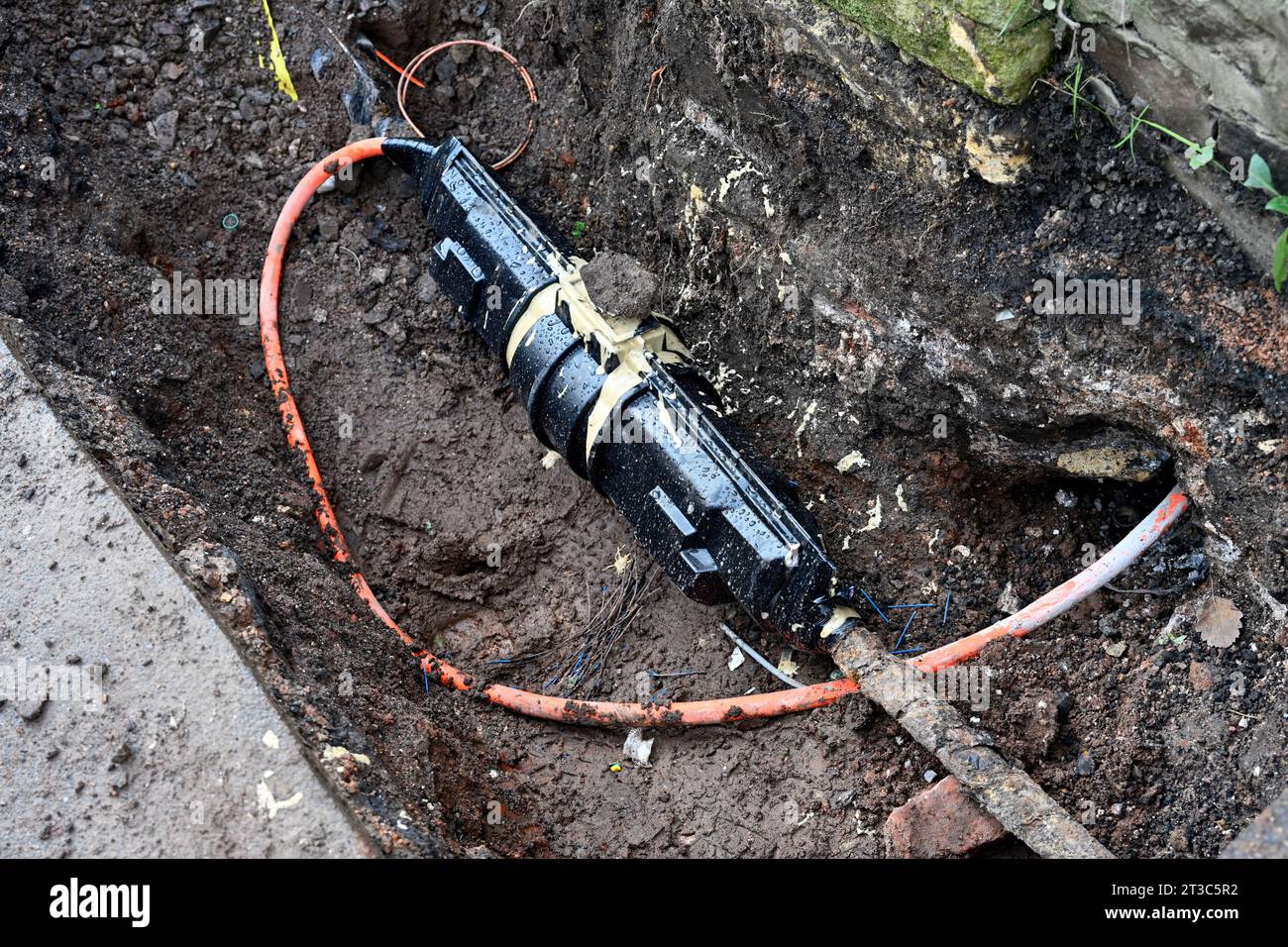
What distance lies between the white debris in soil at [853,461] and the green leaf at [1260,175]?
1210mm

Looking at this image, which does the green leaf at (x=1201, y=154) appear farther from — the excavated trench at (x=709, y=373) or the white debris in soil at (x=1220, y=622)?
the white debris in soil at (x=1220, y=622)

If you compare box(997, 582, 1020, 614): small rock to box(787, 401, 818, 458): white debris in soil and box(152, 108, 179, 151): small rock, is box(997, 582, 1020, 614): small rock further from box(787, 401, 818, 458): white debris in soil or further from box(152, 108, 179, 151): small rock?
box(152, 108, 179, 151): small rock

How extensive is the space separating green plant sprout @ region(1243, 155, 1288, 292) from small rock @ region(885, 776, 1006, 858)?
4.50 feet

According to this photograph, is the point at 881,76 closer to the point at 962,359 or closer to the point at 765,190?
the point at 765,190

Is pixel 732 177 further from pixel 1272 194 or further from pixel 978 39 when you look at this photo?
pixel 1272 194

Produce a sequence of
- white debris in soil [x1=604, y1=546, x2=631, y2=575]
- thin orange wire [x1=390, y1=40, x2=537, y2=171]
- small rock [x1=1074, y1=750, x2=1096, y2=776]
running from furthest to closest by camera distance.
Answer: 1. thin orange wire [x1=390, y1=40, x2=537, y2=171]
2. white debris in soil [x1=604, y1=546, x2=631, y2=575]
3. small rock [x1=1074, y1=750, x2=1096, y2=776]

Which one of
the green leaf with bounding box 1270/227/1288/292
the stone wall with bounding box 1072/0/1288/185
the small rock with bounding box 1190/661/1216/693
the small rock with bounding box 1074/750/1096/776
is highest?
the stone wall with bounding box 1072/0/1288/185

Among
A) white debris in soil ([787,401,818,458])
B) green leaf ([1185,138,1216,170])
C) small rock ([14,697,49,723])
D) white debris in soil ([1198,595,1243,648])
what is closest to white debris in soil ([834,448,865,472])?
white debris in soil ([787,401,818,458])

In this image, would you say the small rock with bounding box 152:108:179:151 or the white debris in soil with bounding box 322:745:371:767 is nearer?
the white debris in soil with bounding box 322:745:371:767

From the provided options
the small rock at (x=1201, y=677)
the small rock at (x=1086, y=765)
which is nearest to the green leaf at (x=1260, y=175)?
the small rock at (x=1201, y=677)

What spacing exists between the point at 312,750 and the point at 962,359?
185 centimetres

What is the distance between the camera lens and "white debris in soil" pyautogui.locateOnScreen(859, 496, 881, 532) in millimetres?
3210

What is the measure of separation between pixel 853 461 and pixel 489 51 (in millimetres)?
1970
